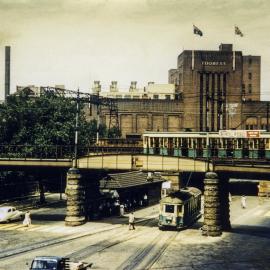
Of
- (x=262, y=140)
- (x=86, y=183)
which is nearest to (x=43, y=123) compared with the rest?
(x=86, y=183)

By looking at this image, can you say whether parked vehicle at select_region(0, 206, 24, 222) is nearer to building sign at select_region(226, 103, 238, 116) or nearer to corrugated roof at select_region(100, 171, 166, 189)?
corrugated roof at select_region(100, 171, 166, 189)

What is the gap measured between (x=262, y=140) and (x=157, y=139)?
1058cm

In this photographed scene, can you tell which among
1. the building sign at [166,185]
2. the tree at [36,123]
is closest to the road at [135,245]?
the tree at [36,123]

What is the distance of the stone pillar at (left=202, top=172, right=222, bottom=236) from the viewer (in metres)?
36.8

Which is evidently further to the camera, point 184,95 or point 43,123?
point 184,95

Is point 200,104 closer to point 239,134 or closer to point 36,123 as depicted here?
point 36,123

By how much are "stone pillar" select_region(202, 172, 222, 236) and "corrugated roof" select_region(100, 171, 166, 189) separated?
1515 cm

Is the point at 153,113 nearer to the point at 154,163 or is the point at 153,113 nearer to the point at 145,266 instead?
the point at 154,163

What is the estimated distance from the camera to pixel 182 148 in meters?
46.0

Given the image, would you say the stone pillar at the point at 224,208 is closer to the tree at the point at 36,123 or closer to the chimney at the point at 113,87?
the tree at the point at 36,123

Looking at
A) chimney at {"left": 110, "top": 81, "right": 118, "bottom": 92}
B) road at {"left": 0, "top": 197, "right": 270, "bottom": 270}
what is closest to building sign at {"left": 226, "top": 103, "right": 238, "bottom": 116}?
chimney at {"left": 110, "top": 81, "right": 118, "bottom": 92}

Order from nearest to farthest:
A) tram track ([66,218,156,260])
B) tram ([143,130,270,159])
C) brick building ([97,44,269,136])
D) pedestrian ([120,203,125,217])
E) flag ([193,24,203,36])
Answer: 1. tram track ([66,218,156,260])
2. tram ([143,130,270,159])
3. pedestrian ([120,203,125,217])
4. flag ([193,24,203,36])
5. brick building ([97,44,269,136])

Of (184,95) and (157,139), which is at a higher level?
(184,95)

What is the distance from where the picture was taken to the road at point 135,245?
91.1ft
